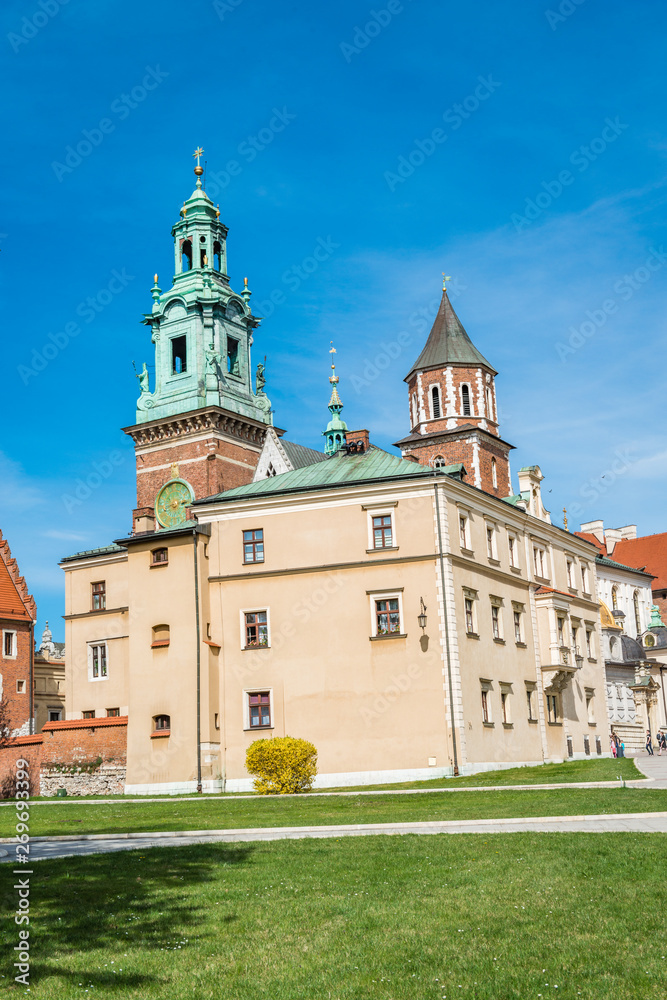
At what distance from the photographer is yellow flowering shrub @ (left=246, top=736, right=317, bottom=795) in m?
37.6

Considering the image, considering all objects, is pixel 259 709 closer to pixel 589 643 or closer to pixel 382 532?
pixel 382 532

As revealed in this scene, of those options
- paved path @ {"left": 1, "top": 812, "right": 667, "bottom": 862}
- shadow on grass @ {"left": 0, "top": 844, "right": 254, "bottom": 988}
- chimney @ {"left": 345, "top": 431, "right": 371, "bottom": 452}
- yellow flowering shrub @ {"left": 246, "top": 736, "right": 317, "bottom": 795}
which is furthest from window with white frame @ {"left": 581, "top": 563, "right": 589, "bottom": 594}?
shadow on grass @ {"left": 0, "top": 844, "right": 254, "bottom": 988}

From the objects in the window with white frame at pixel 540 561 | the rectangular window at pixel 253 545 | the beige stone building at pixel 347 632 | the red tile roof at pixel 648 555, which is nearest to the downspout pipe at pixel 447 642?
the beige stone building at pixel 347 632

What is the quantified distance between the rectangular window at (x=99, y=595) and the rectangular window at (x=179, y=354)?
63.9 ft

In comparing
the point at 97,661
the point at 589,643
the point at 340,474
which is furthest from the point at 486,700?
the point at 97,661

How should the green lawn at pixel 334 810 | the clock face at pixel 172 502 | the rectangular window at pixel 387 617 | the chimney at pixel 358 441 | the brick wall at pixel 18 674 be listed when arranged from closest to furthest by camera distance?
the green lawn at pixel 334 810, the rectangular window at pixel 387 617, the chimney at pixel 358 441, the brick wall at pixel 18 674, the clock face at pixel 172 502

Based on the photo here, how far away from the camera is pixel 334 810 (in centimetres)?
2503

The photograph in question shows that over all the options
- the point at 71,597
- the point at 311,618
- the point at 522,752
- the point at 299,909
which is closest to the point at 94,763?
the point at 311,618

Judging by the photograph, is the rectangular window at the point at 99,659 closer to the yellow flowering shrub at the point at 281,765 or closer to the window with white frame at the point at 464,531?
the yellow flowering shrub at the point at 281,765

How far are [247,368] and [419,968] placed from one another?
63.8 metres

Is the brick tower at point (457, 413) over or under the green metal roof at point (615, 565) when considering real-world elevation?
over

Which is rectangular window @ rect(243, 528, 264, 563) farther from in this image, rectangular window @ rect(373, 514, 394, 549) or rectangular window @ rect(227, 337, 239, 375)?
rectangular window @ rect(227, 337, 239, 375)

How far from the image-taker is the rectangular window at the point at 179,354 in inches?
2756

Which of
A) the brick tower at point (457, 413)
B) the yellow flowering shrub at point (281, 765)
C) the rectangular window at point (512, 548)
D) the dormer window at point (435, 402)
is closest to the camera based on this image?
the yellow flowering shrub at point (281, 765)
